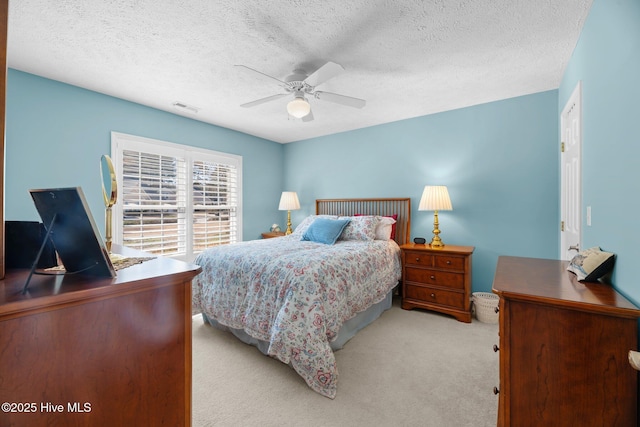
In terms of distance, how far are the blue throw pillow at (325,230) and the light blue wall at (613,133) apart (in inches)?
90.3

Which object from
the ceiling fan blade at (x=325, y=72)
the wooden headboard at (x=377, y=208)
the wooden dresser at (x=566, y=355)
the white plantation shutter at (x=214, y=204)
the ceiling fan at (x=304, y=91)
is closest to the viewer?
the wooden dresser at (x=566, y=355)

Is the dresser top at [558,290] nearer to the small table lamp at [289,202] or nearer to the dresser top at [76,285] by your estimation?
the dresser top at [76,285]

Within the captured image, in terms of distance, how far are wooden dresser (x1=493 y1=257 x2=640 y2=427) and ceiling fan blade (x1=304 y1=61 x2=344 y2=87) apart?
1864mm

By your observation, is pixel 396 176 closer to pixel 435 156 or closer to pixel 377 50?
pixel 435 156

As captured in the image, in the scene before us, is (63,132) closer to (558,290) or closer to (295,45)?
(295,45)

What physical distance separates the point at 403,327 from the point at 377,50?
8.84 feet

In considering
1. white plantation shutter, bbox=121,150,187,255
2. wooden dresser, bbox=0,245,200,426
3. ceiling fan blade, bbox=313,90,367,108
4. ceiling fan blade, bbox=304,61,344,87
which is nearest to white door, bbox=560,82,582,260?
ceiling fan blade, bbox=313,90,367,108

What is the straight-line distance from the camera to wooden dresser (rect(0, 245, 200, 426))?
0.75 meters

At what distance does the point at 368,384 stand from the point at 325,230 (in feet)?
6.18

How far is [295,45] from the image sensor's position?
2229 millimetres

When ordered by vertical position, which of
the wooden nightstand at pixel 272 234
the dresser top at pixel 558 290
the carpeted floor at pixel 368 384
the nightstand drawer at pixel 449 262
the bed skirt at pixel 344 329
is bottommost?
the carpeted floor at pixel 368 384

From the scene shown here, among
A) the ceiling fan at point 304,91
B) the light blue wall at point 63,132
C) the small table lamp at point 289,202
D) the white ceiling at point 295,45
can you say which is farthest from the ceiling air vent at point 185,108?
the small table lamp at point 289,202

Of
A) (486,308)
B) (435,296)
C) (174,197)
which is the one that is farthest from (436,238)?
(174,197)

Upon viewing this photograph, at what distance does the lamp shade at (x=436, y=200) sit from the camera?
11.1 feet
